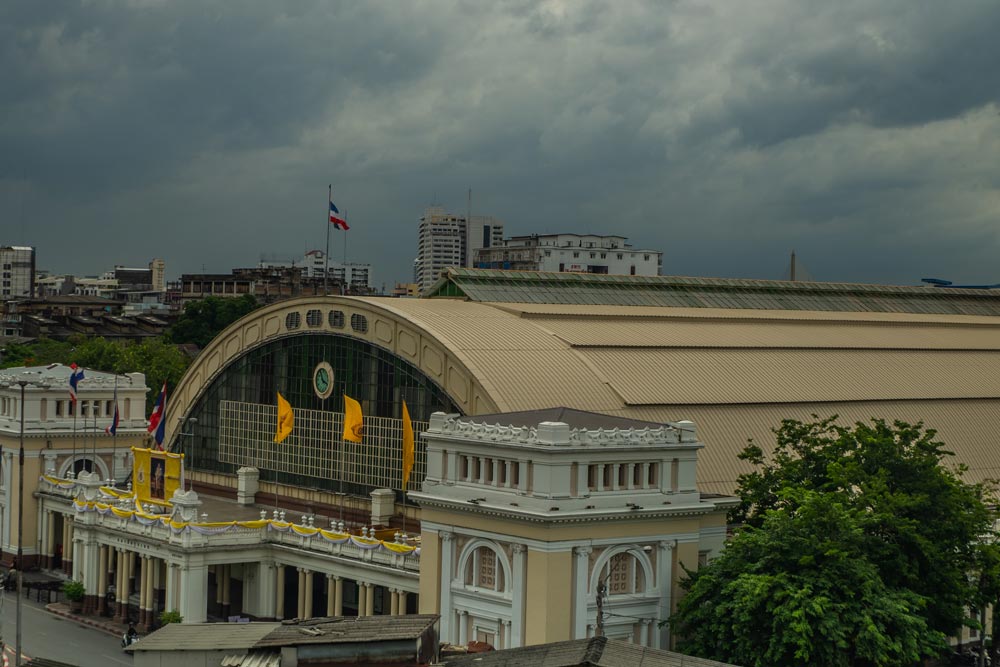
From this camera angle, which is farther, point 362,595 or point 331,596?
point 331,596

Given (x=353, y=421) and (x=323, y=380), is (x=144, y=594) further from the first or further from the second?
(x=323, y=380)

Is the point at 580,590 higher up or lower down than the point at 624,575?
lower down

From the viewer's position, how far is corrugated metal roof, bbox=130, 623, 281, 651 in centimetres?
5388

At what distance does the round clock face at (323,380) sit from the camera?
96694 mm

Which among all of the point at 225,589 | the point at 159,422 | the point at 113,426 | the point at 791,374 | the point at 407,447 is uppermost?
the point at 791,374

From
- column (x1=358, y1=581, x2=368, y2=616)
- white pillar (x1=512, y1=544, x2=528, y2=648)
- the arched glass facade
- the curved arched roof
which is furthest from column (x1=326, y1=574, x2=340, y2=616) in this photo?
white pillar (x1=512, y1=544, x2=528, y2=648)

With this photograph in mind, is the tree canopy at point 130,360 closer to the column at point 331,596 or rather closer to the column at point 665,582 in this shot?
the column at point 331,596

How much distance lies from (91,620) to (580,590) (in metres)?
41.3

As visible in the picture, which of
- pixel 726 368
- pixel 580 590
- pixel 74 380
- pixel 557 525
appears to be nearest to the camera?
pixel 557 525

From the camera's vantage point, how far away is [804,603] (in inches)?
2315

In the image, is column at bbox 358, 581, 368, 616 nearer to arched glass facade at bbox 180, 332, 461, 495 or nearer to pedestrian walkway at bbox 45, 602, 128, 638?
arched glass facade at bbox 180, 332, 461, 495

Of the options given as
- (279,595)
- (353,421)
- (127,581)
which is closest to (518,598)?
(279,595)

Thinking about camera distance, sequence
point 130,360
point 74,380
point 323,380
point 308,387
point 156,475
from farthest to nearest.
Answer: point 130,360, point 74,380, point 308,387, point 323,380, point 156,475

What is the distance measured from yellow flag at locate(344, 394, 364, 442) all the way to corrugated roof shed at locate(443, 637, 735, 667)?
113 ft
